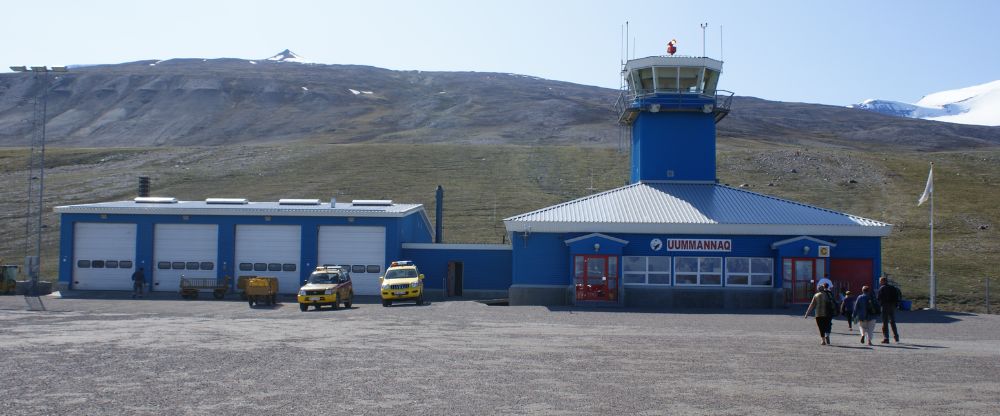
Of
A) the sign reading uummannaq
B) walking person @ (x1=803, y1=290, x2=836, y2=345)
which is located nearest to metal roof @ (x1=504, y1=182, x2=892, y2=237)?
the sign reading uummannaq

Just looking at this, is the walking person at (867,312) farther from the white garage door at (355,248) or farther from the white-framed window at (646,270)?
the white garage door at (355,248)

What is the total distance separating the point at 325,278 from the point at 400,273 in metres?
3.17

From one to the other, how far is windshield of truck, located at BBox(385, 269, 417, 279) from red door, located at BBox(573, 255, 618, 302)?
20.8 ft

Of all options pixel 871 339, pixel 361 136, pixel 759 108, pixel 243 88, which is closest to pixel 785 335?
pixel 871 339

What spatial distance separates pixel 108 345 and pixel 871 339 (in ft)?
55.9

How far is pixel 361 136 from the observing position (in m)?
121

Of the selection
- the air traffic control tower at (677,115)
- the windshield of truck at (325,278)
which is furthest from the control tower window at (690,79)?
the windshield of truck at (325,278)

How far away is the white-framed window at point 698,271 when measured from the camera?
34.0 m

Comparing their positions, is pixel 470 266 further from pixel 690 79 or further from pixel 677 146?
pixel 690 79

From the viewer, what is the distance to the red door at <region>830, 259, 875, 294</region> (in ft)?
111

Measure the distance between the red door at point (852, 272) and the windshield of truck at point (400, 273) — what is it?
1641 centimetres

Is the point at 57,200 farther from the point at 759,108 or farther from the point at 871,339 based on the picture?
the point at 759,108

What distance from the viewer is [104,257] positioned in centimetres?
3953

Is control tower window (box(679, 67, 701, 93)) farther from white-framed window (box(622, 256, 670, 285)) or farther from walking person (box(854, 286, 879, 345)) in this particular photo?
walking person (box(854, 286, 879, 345))
